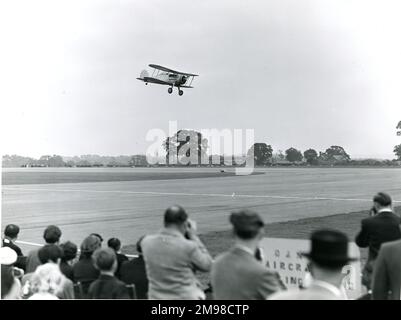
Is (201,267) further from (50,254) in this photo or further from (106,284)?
(50,254)

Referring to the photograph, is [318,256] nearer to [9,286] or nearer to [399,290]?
[399,290]

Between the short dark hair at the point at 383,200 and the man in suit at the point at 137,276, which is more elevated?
the short dark hair at the point at 383,200

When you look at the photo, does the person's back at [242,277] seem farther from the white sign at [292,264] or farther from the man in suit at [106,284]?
the white sign at [292,264]

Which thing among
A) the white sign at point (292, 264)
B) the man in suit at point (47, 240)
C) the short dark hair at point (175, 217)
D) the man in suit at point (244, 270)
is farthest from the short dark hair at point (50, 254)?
the man in suit at point (244, 270)

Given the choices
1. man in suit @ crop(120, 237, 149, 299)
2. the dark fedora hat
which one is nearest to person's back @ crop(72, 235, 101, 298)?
man in suit @ crop(120, 237, 149, 299)

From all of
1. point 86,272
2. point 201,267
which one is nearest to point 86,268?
point 86,272

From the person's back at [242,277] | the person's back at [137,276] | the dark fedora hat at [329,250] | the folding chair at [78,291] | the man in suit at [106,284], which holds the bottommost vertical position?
the folding chair at [78,291]

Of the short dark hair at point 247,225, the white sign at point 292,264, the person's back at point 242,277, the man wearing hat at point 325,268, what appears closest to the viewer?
the man wearing hat at point 325,268
